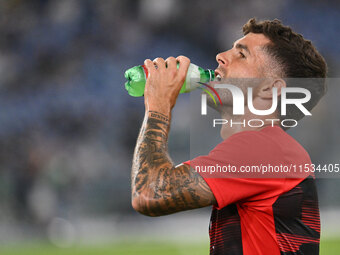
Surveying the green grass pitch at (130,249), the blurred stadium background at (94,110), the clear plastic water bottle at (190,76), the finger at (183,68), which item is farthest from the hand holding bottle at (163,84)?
the blurred stadium background at (94,110)

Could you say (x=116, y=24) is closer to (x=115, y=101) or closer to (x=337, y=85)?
(x=115, y=101)

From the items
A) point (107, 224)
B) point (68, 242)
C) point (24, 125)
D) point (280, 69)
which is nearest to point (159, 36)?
point (24, 125)

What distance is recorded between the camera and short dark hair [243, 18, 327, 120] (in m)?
2.15

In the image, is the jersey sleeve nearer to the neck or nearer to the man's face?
the neck

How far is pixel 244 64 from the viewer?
2.23m

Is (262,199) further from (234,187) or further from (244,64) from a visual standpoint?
(244,64)

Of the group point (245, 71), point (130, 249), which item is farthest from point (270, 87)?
point (130, 249)

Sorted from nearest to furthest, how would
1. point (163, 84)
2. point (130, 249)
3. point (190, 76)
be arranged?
point (163, 84), point (190, 76), point (130, 249)

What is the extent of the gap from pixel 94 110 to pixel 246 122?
28.2 ft

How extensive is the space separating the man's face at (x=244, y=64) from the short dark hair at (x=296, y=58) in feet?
0.16

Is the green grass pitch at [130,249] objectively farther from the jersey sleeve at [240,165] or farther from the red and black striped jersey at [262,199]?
the jersey sleeve at [240,165]

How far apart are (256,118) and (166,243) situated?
5.89 m

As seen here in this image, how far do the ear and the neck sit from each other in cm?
10

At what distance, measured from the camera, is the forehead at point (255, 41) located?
2271mm
